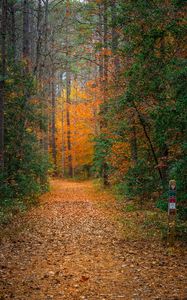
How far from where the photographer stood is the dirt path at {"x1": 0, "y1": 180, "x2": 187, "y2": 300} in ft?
19.3

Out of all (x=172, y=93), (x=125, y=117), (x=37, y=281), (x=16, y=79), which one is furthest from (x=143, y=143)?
(x=37, y=281)

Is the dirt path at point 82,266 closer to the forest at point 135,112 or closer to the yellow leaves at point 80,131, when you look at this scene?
the forest at point 135,112

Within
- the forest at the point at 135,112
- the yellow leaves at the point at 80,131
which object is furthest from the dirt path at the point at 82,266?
the yellow leaves at the point at 80,131

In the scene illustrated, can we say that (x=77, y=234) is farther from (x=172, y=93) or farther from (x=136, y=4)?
(x=136, y=4)

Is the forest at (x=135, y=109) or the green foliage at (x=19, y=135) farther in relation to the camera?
the green foliage at (x=19, y=135)

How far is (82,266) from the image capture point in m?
7.31

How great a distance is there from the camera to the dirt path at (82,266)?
5891mm

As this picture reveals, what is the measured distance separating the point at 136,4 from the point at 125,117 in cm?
415

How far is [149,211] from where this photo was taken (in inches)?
545

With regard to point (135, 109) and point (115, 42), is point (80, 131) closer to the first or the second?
point (115, 42)

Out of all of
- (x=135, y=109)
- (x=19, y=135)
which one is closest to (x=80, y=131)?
(x=19, y=135)

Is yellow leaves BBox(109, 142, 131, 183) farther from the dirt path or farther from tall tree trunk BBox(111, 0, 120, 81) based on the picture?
the dirt path

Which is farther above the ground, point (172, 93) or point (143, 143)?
point (172, 93)

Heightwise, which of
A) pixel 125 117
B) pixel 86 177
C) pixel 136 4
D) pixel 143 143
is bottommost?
pixel 86 177
